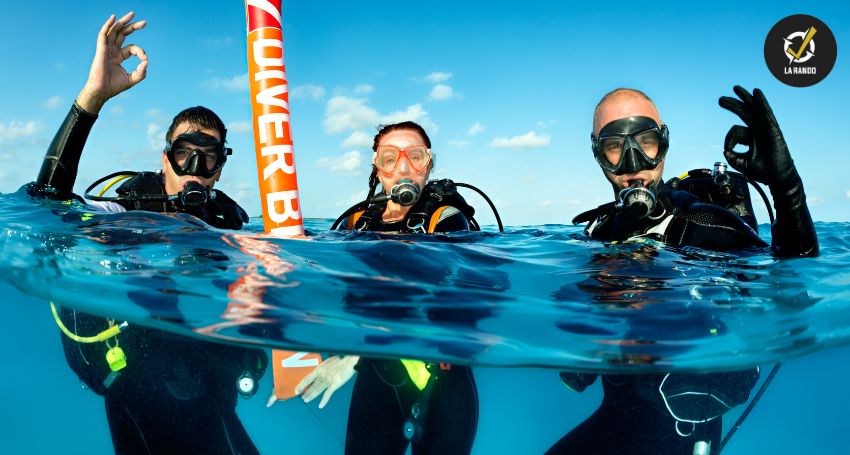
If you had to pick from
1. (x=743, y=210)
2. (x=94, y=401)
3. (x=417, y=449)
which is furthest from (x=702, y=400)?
(x=94, y=401)

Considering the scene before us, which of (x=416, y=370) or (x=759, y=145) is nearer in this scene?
(x=759, y=145)

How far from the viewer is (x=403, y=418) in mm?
4410

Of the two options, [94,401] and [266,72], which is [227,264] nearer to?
[266,72]

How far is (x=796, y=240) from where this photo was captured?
3457 millimetres

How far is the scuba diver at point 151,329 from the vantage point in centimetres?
441

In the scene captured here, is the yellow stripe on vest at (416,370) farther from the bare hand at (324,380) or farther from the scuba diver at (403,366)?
the bare hand at (324,380)

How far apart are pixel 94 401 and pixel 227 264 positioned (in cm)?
1175

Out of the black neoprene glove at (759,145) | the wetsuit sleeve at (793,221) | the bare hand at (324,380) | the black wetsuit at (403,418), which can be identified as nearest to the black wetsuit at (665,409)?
the wetsuit sleeve at (793,221)

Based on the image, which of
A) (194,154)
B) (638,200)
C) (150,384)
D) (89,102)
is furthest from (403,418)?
(89,102)

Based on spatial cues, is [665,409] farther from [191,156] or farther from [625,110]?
[191,156]

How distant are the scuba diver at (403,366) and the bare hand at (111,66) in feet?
8.01

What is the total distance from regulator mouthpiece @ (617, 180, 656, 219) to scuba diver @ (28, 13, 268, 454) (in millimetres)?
3706

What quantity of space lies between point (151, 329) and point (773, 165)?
21.0 ft

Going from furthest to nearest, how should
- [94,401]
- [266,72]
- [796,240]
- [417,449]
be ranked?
[94,401] < [417,449] < [266,72] < [796,240]
